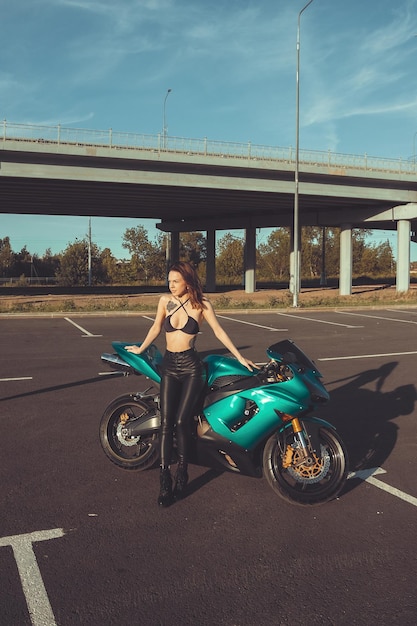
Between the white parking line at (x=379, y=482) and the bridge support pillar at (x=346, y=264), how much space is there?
35.5 m

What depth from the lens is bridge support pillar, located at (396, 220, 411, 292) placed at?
123 ft

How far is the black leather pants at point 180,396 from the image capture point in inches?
159

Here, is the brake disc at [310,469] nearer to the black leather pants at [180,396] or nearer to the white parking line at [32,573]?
the black leather pants at [180,396]

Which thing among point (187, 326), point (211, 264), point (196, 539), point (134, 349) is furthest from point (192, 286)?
point (211, 264)

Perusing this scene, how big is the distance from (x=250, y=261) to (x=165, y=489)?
4299 cm

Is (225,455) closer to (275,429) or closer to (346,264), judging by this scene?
(275,429)

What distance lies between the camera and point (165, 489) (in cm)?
403

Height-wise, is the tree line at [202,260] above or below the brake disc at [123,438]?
above

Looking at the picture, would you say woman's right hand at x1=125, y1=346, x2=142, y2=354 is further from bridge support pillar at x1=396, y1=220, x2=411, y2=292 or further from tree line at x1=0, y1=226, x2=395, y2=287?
tree line at x1=0, y1=226, x2=395, y2=287

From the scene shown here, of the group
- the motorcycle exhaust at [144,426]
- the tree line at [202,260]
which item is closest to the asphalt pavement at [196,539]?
the motorcycle exhaust at [144,426]

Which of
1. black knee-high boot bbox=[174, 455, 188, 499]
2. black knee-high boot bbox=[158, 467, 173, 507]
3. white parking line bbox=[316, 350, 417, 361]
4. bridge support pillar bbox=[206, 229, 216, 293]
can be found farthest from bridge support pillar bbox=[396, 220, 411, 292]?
black knee-high boot bbox=[158, 467, 173, 507]

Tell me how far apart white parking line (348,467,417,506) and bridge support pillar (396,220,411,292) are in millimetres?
35467

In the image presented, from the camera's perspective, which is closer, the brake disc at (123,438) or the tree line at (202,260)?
the brake disc at (123,438)

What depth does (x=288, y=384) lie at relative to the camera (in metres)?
3.94
